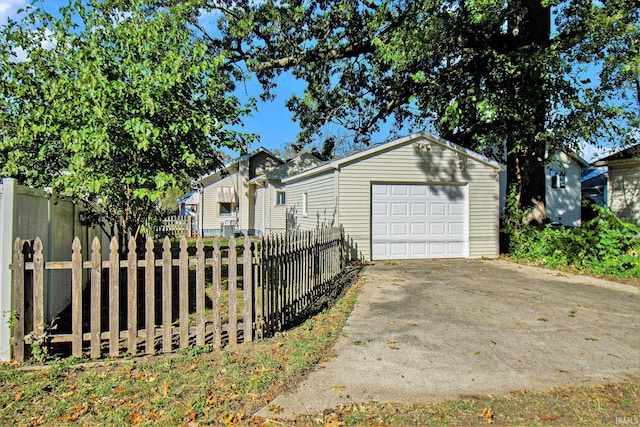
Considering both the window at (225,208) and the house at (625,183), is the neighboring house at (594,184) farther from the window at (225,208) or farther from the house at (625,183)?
the window at (225,208)

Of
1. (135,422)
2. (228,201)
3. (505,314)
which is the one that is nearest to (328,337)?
(135,422)

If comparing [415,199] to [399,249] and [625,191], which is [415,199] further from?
[625,191]

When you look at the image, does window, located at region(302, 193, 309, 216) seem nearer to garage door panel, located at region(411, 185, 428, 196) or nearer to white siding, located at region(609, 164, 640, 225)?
garage door panel, located at region(411, 185, 428, 196)

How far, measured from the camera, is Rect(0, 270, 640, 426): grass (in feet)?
10.2

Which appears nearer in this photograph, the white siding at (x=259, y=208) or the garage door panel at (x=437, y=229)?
the garage door panel at (x=437, y=229)

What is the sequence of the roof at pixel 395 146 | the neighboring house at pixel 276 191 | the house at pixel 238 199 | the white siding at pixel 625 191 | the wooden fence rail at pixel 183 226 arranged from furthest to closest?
the house at pixel 238 199
the wooden fence rail at pixel 183 226
the neighboring house at pixel 276 191
the white siding at pixel 625 191
the roof at pixel 395 146

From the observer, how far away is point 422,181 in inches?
485

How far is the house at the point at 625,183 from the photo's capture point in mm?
16391

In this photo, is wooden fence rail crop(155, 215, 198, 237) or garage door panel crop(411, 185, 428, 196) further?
wooden fence rail crop(155, 215, 198, 237)

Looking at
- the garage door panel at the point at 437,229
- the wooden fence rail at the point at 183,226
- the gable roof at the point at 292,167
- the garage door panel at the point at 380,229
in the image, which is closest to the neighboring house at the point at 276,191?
the gable roof at the point at 292,167

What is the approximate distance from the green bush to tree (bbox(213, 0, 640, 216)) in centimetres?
187

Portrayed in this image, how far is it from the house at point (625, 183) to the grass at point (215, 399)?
16.2m

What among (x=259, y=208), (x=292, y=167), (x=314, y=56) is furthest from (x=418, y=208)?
(x=259, y=208)

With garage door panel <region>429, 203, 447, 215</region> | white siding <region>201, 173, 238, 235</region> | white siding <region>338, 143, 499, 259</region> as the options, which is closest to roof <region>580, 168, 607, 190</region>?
white siding <region>338, 143, 499, 259</region>
